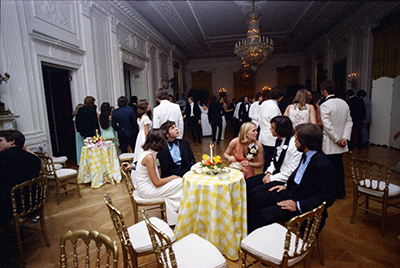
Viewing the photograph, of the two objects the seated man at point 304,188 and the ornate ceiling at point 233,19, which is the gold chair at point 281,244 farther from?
the ornate ceiling at point 233,19

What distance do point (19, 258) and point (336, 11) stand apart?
10.1 m

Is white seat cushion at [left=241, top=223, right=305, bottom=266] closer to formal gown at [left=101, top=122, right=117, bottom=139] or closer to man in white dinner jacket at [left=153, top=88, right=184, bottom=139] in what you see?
man in white dinner jacket at [left=153, top=88, right=184, bottom=139]

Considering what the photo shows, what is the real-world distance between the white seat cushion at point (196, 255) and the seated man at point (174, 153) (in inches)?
51.8

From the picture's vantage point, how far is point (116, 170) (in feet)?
15.3

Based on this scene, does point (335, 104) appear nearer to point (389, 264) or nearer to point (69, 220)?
point (389, 264)

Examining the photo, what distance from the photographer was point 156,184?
2.60m

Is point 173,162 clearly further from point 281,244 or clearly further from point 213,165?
point 281,244

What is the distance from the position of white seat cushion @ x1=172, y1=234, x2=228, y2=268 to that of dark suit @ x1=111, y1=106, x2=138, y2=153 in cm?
383

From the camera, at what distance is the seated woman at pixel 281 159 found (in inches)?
99.8

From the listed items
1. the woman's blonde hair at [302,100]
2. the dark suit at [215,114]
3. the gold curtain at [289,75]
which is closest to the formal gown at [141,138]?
the woman's blonde hair at [302,100]

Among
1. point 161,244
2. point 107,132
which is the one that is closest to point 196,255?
point 161,244

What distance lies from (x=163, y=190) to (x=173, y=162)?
59cm

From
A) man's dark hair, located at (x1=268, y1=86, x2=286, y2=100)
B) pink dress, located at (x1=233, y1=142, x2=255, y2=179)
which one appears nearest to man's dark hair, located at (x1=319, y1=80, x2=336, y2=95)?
man's dark hair, located at (x1=268, y1=86, x2=286, y2=100)

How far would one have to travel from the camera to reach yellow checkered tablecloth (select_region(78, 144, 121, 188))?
4387 mm
